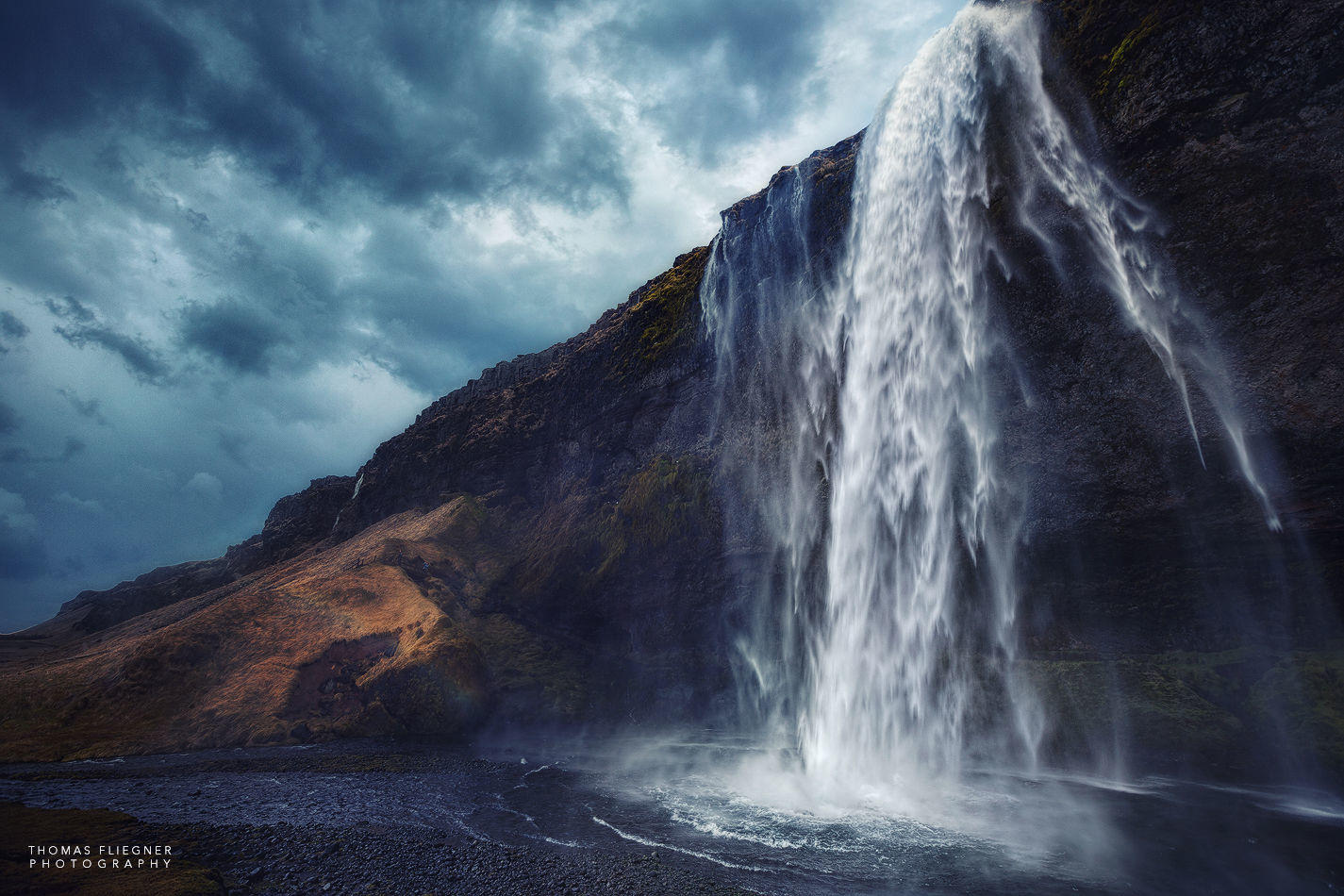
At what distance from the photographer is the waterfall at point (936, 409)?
1513cm

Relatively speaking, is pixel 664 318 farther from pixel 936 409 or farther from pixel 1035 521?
pixel 1035 521

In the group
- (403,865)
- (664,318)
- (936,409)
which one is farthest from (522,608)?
(936,409)

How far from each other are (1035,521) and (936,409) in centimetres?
435

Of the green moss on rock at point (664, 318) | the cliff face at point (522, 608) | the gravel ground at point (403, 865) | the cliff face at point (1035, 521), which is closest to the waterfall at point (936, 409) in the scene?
the cliff face at point (1035, 521)

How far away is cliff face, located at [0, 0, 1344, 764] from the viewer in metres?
12.7

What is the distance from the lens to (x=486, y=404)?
143 ft

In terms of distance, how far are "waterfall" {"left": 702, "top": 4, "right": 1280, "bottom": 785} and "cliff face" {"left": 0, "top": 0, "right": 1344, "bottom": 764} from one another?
673mm

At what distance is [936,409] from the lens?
17656 millimetres

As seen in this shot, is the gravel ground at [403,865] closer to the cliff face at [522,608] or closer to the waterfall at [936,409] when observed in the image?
the waterfall at [936,409]

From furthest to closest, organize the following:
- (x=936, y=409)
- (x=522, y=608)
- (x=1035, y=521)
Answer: (x=522, y=608) → (x=936, y=409) → (x=1035, y=521)

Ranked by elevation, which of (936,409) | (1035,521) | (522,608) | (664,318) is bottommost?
(522,608)

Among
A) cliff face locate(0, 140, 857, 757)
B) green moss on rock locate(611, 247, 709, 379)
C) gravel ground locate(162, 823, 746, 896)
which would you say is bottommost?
gravel ground locate(162, 823, 746, 896)

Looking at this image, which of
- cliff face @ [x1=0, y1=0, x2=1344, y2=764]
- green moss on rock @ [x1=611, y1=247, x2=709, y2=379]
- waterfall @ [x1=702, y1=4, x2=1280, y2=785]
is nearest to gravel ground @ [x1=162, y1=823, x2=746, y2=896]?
waterfall @ [x1=702, y1=4, x2=1280, y2=785]

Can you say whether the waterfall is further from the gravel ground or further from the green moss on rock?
the green moss on rock
